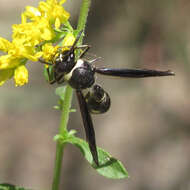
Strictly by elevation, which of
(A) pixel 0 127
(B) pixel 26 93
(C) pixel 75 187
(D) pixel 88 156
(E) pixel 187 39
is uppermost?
(E) pixel 187 39

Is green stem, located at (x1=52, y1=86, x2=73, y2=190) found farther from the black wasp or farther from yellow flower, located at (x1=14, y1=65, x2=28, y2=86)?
yellow flower, located at (x1=14, y1=65, x2=28, y2=86)

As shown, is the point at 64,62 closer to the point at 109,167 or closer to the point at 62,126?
the point at 62,126

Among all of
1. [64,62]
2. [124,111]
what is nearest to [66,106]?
[64,62]

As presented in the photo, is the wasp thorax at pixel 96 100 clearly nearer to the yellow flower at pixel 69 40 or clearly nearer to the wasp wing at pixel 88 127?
the wasp wing at pixel 88 127

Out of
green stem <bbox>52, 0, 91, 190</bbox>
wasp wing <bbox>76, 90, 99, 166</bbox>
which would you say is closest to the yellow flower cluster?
green stem <bbox>52, 0, 91, 190</bbox>

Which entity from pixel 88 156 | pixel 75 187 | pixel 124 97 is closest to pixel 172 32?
pixel 124 97

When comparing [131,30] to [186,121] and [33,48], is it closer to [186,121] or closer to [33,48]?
[186,121]
